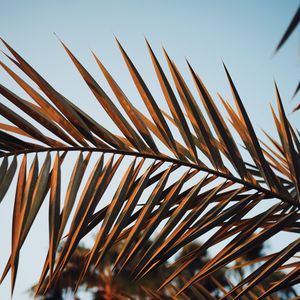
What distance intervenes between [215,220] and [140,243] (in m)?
0.19

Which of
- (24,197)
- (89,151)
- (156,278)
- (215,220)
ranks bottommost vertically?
(215,220)

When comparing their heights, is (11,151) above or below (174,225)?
above

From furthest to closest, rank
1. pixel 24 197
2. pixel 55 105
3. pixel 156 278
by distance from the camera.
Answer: pixel 156 278 < pixel 55 105 < pixel 24 197

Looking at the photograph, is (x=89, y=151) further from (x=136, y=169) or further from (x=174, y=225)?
(x=174, y=225)

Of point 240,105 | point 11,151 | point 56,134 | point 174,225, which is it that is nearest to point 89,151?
point 56,134

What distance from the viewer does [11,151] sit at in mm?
1032

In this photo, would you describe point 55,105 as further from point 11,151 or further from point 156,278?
point 156,278

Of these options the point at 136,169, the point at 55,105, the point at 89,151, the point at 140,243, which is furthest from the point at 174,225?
the point at 55,105

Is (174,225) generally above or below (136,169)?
below

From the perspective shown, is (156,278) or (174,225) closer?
(174,225)

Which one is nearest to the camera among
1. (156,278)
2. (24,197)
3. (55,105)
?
(24,197)

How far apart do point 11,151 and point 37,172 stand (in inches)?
3.6

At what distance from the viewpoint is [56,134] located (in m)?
1.08

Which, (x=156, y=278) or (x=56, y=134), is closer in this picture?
(x=56, y=134)
